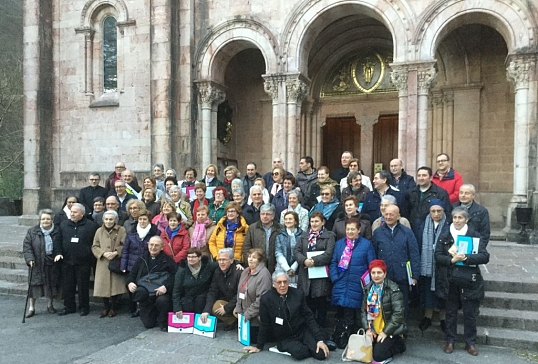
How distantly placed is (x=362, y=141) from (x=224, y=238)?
9.87 meters

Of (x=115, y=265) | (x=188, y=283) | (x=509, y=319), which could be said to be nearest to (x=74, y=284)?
(x=115, y=265)

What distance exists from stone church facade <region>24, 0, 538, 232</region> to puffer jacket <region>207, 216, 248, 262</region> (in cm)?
598

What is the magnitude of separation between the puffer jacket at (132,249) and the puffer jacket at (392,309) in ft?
11.5

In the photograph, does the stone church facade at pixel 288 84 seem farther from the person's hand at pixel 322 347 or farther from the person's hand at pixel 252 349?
the person's hand at pixel 252 349

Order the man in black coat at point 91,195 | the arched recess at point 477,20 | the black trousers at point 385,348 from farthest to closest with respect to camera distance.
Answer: the arched recess at point 477,20 < the man in black coat at point 91,195 < the black trousers at point 385,348

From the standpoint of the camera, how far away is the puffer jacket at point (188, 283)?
20.3 feet

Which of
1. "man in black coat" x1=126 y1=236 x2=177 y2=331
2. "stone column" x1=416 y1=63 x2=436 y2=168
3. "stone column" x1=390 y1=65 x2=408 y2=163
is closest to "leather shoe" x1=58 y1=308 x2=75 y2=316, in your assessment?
"man in black coat" x1=126 y1=236 x2=177 y2=331

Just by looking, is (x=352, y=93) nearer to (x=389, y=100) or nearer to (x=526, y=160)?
(x=389, y=100)

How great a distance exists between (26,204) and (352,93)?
11.2 metres

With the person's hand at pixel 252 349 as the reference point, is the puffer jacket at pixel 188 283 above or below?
above

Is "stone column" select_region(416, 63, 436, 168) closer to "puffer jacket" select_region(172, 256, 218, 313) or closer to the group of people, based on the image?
the group of people

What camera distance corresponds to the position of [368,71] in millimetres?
15266

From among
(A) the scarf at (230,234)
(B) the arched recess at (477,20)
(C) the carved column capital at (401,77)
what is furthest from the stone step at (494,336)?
(B) the arched recess at (477,20)

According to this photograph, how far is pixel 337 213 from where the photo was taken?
640 cm
